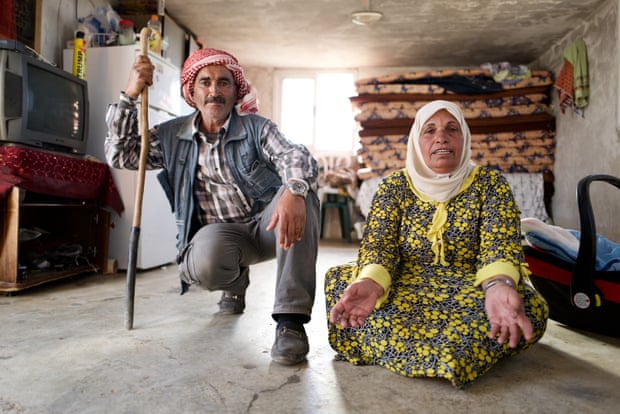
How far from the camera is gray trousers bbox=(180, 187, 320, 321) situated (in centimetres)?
166

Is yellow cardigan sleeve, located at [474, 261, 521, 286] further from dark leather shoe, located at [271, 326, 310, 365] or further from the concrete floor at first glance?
dark leather shoe, located at [271, 326, 310, 365]

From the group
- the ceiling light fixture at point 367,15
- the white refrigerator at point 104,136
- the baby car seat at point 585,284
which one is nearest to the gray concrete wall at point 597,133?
the ceiling light fixture at point 367,15

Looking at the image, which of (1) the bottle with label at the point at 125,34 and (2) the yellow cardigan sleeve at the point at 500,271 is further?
(1) the bottle with label at the point at 125,34

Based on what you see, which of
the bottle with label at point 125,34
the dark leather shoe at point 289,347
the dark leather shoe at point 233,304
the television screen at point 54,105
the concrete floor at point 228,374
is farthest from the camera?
the bottle with label at point 125,34

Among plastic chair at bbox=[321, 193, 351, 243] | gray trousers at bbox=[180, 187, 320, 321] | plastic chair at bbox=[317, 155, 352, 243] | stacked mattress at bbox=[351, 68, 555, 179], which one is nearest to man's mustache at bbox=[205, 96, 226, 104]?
gray trousers at bbox=[180, 187, 320, 321]

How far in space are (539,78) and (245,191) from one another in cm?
494

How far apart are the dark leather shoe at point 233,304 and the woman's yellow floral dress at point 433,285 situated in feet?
2.48

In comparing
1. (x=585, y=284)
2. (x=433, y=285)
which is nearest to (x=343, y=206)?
(x=585, y=284)

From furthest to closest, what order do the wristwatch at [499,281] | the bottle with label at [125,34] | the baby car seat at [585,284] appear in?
the bottle with label at [125,34] < the baby car seat at [585,284] < the wristwatch at [499,281]

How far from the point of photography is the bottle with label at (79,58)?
3.45 meters

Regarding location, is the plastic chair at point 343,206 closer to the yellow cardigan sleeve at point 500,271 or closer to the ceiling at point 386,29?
the ceiling at point 386,29

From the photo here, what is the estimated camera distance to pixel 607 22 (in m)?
4.41

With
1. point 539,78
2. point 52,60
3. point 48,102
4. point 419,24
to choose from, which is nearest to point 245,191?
point 48,102

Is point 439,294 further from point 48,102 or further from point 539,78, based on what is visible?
point 539,78
